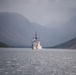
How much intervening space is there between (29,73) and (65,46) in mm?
157569

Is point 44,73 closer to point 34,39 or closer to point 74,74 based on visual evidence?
point 74,74

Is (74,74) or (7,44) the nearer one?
(74,74)

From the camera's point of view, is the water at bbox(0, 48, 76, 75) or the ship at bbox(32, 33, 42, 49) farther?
the ship at bbox(32, 33, 42, 49)

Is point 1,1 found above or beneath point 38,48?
above

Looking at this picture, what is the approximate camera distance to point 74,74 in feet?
75.1

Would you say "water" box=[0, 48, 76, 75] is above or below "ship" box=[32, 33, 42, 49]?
below

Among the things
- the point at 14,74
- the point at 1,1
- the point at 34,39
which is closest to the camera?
the point at 14,74

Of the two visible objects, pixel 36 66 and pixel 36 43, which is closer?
pixel 36 66

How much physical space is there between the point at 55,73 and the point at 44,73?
33.7 inches

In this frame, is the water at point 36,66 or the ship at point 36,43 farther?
the ship at point 36,43

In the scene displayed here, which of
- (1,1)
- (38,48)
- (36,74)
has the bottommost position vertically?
(36,74)

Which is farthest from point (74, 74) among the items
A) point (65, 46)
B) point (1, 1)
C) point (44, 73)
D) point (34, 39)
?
point (65, 46)

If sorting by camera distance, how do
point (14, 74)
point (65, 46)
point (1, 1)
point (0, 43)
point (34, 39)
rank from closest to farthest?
point (14, 74), point (1, 1), point (34, 39), point (0, 43), point (65, 46)

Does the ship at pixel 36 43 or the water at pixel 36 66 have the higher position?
the ship at pixel 36 43
